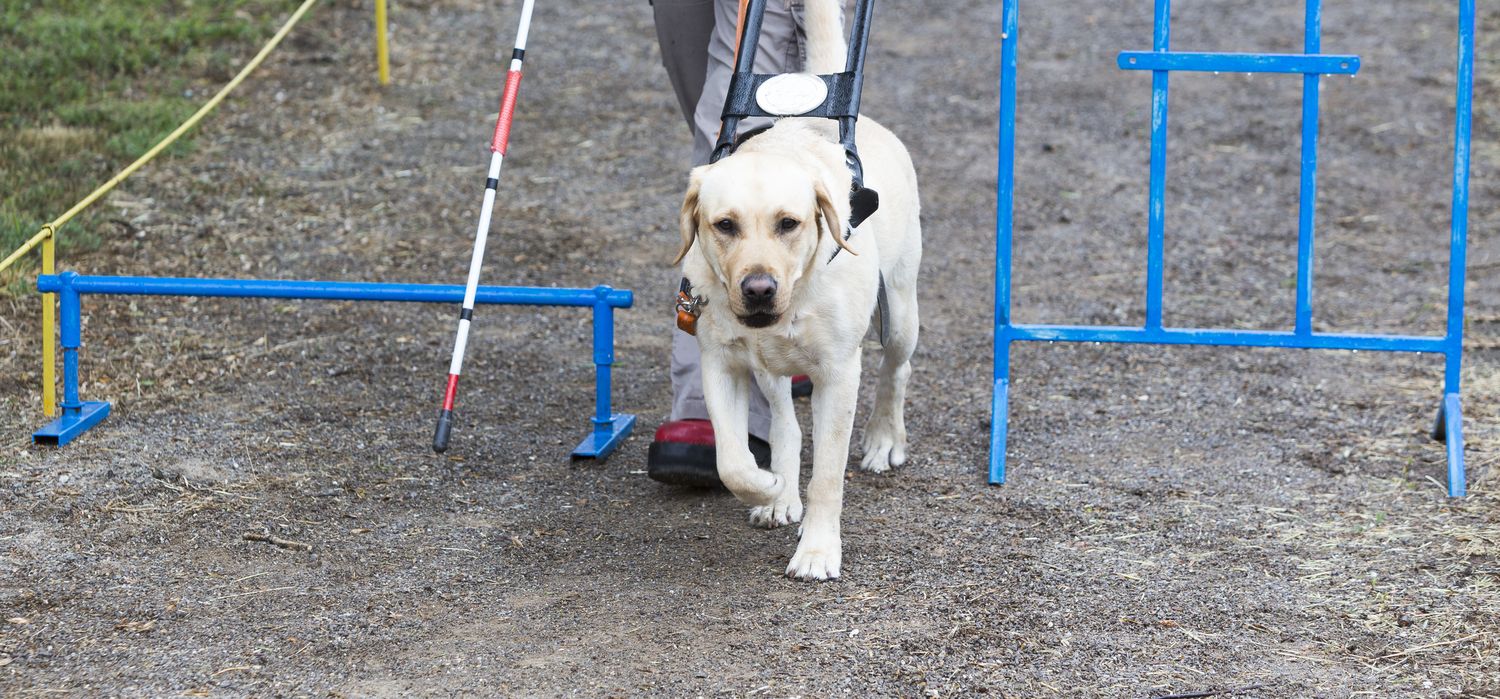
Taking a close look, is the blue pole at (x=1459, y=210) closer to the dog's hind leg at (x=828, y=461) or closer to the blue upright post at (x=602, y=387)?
the dog's hind leg at (x=828, y=461)

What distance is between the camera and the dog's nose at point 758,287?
3127 millimetres

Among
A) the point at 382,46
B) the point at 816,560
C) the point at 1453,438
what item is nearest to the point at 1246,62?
the point at 1453,438

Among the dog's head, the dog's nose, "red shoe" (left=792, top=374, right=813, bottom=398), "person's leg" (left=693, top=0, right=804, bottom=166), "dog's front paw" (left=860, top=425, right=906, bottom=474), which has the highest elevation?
"person's leg" (left=693, top=0, right=804, bottom=166)

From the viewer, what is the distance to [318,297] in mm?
4344

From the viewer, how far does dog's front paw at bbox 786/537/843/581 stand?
137 inches

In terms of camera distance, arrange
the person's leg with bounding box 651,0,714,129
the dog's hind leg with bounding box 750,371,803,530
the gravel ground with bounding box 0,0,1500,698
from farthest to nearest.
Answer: the person's leg with bounding box 651,0,714,129
the dog's hind leg with bounding box 750,371,803,530
the gravel ground with bounding box 0,0,1500,698

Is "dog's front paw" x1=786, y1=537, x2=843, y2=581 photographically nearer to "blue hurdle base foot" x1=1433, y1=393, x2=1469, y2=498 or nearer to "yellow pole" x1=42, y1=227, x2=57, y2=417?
"blue hurdle base foot" x1=1433, y1=393, x2=1469, y2=498

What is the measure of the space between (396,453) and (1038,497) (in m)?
1.88

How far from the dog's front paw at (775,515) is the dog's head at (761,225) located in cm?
78

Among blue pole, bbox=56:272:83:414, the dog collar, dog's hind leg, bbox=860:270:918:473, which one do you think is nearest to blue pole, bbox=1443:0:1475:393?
dog's hind leg, bbox=860:270:918:473

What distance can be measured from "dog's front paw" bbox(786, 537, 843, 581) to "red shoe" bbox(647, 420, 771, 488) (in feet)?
1.63

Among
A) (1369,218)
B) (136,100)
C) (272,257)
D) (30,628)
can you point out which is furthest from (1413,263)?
(136,100)

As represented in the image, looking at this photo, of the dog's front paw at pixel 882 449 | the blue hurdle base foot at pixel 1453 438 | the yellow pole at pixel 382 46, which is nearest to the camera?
the blue hurdle base foot at pixel 1453 438

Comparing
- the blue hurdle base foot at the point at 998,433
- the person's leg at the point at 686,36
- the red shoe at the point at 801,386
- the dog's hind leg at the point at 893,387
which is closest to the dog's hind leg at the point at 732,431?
the dog's hind leg at the point at 893,387
